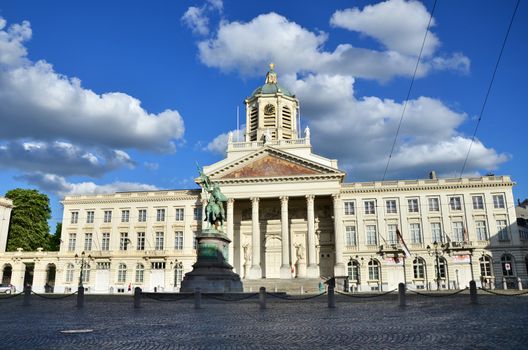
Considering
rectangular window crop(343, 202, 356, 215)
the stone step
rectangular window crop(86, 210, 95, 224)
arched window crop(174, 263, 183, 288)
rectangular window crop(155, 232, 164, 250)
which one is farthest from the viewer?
rectangular window crop(86, 210, 95, 224)

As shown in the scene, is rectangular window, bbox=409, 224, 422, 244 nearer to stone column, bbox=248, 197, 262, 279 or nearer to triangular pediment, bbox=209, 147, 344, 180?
triangular pediment, bbox=209, 147, 344, 180

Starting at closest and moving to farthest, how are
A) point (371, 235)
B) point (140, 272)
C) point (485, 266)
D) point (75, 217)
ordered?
point (485, 266) → point (371, 235) → point (140, 272) → point (75, 217)

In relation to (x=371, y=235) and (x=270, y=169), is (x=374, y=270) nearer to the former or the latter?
(x=371, y=235)

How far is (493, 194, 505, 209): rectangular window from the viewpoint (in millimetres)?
55750

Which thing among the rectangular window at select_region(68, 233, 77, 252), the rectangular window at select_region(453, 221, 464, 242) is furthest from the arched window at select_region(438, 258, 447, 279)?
the rectangular window at select_region(68, 233, 77, 252)

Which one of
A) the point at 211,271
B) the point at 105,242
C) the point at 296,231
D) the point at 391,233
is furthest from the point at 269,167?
the point at 211,271

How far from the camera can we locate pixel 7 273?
65.7 m

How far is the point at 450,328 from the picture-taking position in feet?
43.8

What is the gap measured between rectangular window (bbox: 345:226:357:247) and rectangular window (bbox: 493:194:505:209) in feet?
55.2

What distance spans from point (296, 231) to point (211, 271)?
30.5 meters

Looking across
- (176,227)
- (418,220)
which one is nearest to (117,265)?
(176,227)

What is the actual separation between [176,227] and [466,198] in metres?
36.4

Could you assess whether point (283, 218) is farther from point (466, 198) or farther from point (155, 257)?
point (466, 198)

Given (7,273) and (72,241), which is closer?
(72,241)
